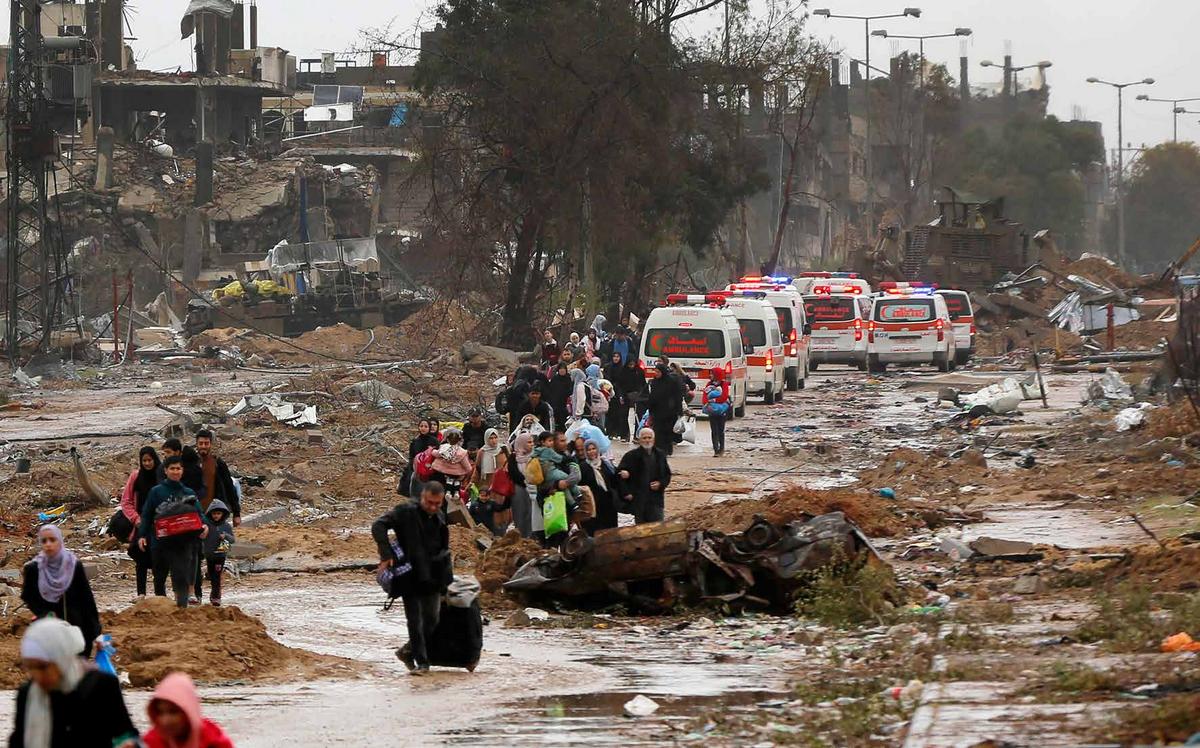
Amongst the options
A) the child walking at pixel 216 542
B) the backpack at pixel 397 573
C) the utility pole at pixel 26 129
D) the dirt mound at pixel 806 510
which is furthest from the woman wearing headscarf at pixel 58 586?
the utility pole at pixel 26 129

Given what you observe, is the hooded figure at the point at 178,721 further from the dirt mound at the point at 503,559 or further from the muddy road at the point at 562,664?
the dirt mound at the point at 503,559

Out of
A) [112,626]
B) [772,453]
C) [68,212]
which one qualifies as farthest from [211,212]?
[112,626]

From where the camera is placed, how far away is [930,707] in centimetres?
891

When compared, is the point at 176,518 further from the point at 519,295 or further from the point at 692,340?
the point at 519,295

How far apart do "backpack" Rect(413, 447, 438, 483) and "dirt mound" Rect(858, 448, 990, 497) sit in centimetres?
589

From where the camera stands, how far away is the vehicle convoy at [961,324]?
46062 millimetres

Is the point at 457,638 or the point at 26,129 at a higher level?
the point at 26,129

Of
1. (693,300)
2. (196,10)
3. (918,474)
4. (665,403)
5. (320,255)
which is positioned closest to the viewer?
(918,474)

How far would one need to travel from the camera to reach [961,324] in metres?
46.3

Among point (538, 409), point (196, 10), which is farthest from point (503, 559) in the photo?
point (196, 10)

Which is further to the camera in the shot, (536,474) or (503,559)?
(536,474)

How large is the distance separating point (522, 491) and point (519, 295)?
3030 centimetres

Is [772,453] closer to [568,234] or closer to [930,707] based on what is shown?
[930,707]

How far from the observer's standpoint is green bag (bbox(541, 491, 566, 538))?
1594cm
